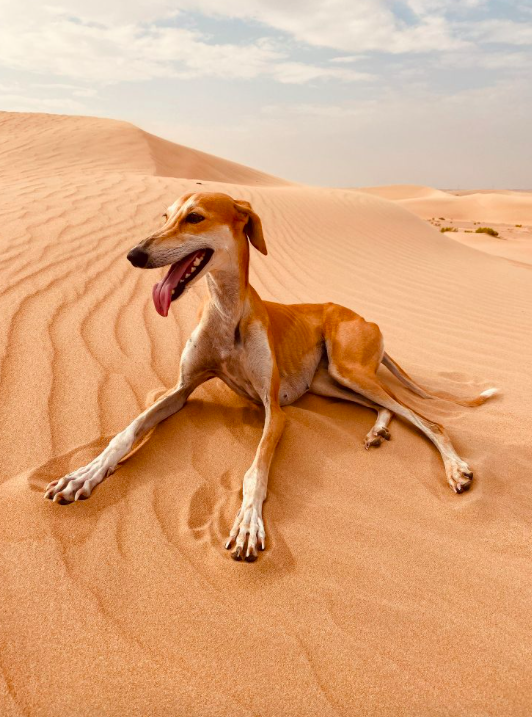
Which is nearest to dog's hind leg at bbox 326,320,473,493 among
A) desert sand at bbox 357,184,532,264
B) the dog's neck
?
the dog's neck

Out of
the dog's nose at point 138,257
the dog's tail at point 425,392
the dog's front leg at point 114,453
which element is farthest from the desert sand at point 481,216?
the dog's nose at point 138,257

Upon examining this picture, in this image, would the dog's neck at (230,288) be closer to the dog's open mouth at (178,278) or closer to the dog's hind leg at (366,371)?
the dog's open mouth at (178,278)

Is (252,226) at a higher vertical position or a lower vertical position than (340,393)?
higher

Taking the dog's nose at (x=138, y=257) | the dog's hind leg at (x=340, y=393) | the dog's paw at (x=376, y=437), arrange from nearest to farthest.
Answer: the dog's nose at (x=138, y=257) < the dog's paw at (x=376, y=437) < the dog's hind leg at (x=340, y=393)

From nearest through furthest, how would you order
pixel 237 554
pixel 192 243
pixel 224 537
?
pixel 237 554, pixel 224 537, pixel 192 243

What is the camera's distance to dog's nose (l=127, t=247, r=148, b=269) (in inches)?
95.3

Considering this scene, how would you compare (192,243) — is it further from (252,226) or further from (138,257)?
(252,226)

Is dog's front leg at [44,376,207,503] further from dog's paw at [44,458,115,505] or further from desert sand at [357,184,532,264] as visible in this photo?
desert sand at [357,184,532,264]

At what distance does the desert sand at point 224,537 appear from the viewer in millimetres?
1591

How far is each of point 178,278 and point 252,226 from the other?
596mm

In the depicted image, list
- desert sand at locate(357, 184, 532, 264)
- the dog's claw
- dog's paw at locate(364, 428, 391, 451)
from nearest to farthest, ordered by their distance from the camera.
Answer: the dog's claw < dog's paw at locate(364, 428, 391, 451) < desert sand at locate(357, 184, 532, 264)

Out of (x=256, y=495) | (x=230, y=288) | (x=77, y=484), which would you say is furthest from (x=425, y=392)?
(x=77, y=484)

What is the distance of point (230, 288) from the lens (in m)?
2.91

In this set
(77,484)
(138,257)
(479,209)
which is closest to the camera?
(77,484)
